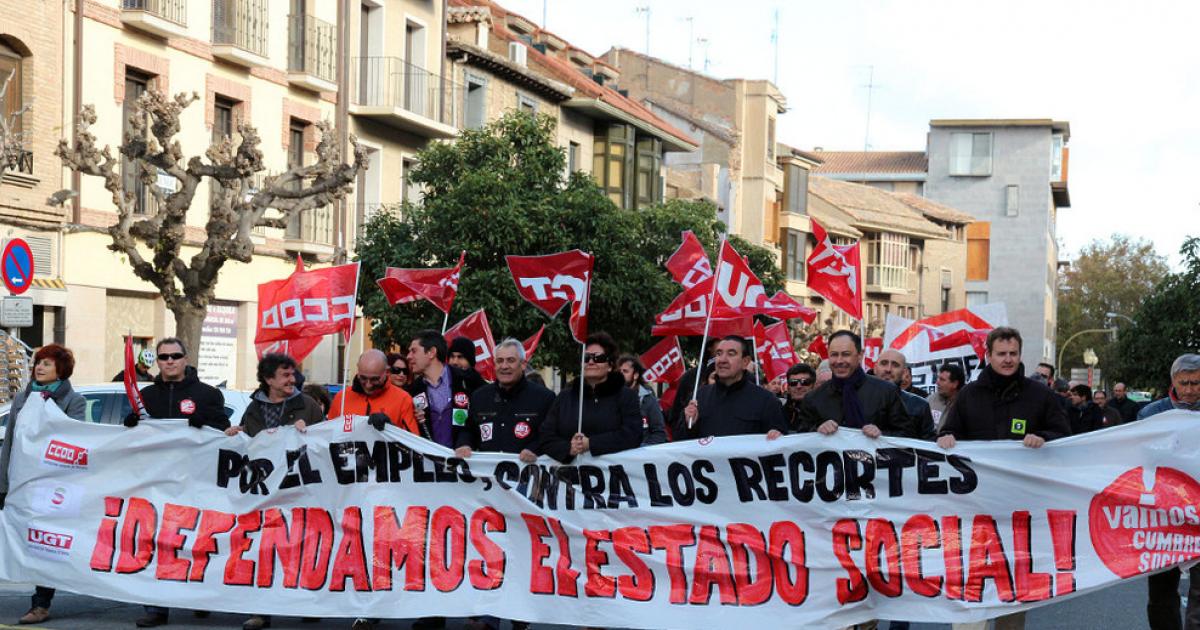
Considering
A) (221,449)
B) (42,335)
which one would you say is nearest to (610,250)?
(42,335)

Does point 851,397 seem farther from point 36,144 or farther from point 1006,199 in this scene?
point 1006,199

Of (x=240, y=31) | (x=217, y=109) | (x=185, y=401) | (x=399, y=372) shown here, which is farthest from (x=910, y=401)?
(x=240, y=31)

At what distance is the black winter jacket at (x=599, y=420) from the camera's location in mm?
9914

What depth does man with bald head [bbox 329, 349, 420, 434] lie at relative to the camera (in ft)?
34.0

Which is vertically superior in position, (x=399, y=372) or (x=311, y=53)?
(x=311, y=53)

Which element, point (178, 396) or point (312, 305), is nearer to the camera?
point (178, 396)

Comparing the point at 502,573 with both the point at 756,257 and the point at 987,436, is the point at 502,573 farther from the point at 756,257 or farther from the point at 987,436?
the point at 756,257

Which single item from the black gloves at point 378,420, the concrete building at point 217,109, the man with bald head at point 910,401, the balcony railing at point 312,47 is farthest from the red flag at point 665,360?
the balcony railing at point 312,47

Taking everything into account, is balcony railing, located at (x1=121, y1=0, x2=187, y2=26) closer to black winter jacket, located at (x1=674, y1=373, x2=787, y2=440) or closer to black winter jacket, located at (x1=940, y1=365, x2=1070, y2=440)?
black winter jacket, located at (x1=674, y1=373, x2=787, y2=440)

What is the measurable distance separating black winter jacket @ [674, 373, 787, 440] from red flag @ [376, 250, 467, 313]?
6.55 metres

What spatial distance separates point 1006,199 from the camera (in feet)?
315

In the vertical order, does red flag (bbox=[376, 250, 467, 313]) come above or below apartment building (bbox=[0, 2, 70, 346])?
below

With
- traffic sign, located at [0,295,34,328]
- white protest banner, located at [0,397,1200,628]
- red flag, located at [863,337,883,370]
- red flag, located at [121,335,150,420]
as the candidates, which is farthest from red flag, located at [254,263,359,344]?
red flag, located at [863,337,883,370]

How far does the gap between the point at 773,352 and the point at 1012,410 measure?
1056cm
